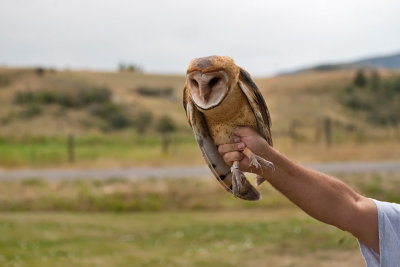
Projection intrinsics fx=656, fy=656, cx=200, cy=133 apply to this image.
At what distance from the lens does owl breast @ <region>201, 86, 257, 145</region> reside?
8.43 ft

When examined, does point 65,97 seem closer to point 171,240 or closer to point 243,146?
→ point 171,240

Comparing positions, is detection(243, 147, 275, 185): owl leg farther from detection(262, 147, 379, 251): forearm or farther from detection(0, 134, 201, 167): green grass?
detection(0, 134, 201, 167): green grass

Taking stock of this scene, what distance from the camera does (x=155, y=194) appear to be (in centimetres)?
1514

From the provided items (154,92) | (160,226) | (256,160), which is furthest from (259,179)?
(154,92)

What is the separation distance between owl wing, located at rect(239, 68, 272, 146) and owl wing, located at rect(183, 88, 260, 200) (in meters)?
0.21

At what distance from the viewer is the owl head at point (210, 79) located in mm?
2436

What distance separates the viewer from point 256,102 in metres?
2.72

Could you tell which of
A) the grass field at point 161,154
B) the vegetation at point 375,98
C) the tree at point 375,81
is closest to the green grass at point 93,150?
the grass field at point 161,154

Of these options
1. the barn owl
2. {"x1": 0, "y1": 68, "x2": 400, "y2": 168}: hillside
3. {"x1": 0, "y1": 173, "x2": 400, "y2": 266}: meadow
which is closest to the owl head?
the barn owl

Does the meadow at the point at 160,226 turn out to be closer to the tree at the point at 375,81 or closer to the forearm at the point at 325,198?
the forearm at the point at 325,198

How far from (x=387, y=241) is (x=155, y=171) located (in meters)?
16.8

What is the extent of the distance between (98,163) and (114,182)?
19.8ft

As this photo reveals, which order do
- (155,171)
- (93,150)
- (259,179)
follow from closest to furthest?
(259,179) → (155,171) → (93,150)

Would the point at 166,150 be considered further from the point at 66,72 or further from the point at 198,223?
the point at 66,72
